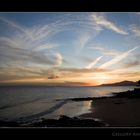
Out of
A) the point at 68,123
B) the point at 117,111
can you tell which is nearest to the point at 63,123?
the point at 68,123

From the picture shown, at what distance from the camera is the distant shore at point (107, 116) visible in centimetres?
163

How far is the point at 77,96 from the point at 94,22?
1.58ft

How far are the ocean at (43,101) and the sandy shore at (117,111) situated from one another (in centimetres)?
5

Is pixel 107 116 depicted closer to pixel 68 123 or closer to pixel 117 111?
pixel 117 111

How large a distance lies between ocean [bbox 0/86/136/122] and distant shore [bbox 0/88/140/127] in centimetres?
3

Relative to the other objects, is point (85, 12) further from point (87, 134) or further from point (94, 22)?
point (87, 134)

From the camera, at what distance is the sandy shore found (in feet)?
5.34

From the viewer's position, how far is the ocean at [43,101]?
1646mm

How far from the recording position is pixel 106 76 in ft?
5.72

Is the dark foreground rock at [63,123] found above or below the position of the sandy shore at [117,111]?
below

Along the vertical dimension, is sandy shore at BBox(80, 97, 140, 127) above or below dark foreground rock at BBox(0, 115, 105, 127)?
above

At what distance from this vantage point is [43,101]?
173 centimetres

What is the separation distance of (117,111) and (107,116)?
79 millimetres

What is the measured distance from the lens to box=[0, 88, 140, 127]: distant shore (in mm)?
1630
